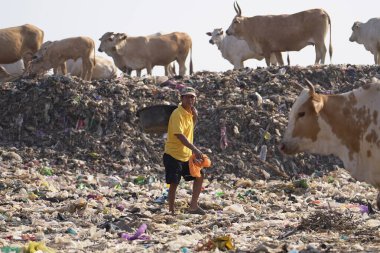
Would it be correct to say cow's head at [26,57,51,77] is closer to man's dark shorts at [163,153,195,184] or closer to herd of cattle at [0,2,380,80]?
herd of cattle at [0,2,380,80]

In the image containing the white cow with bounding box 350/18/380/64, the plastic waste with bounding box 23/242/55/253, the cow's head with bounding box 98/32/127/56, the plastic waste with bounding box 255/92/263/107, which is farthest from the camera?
the white cow with bounding box 350/18/380/64

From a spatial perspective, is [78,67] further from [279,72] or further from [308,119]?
[308,119]

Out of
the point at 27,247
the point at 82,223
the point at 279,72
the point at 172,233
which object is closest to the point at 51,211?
the point at 82,223

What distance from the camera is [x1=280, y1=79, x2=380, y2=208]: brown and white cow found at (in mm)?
7516

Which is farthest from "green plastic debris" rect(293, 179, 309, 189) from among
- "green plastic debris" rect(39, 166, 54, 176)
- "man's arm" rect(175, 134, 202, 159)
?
"green plastic debris" rect(39, 166, 54, 176)

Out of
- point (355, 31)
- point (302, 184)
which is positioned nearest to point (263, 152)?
point (302, 184)

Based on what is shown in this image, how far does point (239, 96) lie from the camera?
659 inches

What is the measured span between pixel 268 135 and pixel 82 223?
22.7 ft

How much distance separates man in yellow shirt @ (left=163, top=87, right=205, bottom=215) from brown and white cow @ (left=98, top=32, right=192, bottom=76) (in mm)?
14229

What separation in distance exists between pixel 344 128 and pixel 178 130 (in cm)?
199

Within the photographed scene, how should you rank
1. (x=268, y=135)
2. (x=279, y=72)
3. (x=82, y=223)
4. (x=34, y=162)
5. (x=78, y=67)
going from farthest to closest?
1. (x=78, y=67)
2. (x=279, y=72)
3. (x=268, y=135)
4. (x=34, y=162)
5. (x=82, y=223)

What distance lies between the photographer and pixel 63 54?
64.7ft

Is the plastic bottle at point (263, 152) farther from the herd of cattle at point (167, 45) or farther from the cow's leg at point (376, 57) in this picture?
the cow's leg at point (376, 57)

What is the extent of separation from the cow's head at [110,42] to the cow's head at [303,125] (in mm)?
15913
